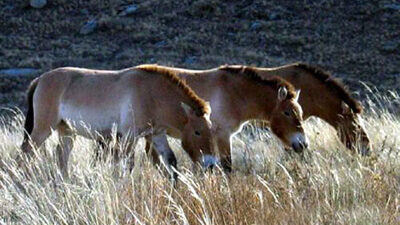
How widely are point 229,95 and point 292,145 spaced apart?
3.77 ft

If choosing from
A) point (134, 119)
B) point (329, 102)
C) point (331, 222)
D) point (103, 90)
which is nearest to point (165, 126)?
point (134, 119)

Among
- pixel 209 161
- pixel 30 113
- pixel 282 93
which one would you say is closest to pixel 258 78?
pixel 282 93

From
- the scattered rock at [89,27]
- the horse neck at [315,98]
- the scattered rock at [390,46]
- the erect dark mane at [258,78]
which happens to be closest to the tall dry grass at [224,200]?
the erect dark mane at [258,78]

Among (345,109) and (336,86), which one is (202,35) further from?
(345,109)

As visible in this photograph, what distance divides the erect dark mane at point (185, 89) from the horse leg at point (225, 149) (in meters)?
0.57

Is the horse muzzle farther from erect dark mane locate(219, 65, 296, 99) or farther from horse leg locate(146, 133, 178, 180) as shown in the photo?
erect dark mane locate(219, 65, 296, 99)

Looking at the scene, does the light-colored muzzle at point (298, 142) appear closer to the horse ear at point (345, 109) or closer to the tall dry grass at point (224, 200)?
the horse ear at point (345, 109)

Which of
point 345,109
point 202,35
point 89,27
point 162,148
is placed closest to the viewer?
point 162,148

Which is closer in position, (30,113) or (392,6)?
(30,113)

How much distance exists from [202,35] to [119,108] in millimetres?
22231

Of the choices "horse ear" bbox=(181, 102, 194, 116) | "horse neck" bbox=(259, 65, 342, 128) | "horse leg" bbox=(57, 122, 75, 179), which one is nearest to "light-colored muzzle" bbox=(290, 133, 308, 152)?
"horse ear" bbox=(181, 102, 194, 116)

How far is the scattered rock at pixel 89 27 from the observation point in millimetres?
30875

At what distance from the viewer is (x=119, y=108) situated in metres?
7.84

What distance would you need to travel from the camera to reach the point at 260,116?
Result: 8500 millimetres
